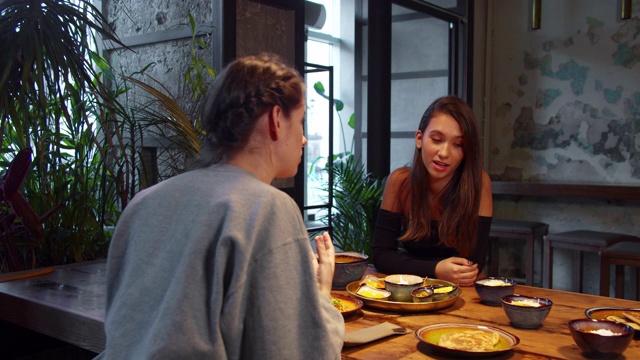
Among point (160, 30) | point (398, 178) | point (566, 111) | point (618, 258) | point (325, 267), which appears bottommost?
point (618, 258)

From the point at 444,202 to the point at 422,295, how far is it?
0.71m

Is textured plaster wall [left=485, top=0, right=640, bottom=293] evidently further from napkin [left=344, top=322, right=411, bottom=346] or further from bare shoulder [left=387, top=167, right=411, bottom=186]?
napkin [left=344, top=322, right=411, bottom=346]

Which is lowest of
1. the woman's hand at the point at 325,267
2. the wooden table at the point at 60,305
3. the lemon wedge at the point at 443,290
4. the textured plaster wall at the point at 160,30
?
the wooden table at the point at 60,305

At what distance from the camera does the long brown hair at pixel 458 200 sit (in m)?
2.16

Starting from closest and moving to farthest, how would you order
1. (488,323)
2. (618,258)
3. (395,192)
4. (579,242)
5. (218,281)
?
(218,281) → (488,323) → (395,192) → (618,258) → (579,242)

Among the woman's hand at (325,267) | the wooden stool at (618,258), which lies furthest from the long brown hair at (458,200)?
the wooden stool at (618,258)

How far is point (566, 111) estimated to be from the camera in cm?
505

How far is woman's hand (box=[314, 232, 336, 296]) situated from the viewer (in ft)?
3.95

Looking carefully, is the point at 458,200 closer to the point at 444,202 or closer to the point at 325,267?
the point at 444,202

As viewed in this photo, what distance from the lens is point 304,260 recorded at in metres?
0.97

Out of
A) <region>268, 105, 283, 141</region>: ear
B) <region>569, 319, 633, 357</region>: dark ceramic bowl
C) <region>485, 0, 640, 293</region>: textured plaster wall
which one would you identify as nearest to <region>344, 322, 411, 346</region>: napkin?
<region>569, 319, 633, 357</region>: dark ceramic bowl

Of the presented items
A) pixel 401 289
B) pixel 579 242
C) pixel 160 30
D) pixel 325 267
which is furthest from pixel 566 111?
pixel 325 267

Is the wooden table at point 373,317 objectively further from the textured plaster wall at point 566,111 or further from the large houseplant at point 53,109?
the textured plaster wall at point 566,111

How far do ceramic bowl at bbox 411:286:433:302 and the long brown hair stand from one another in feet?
1.87
